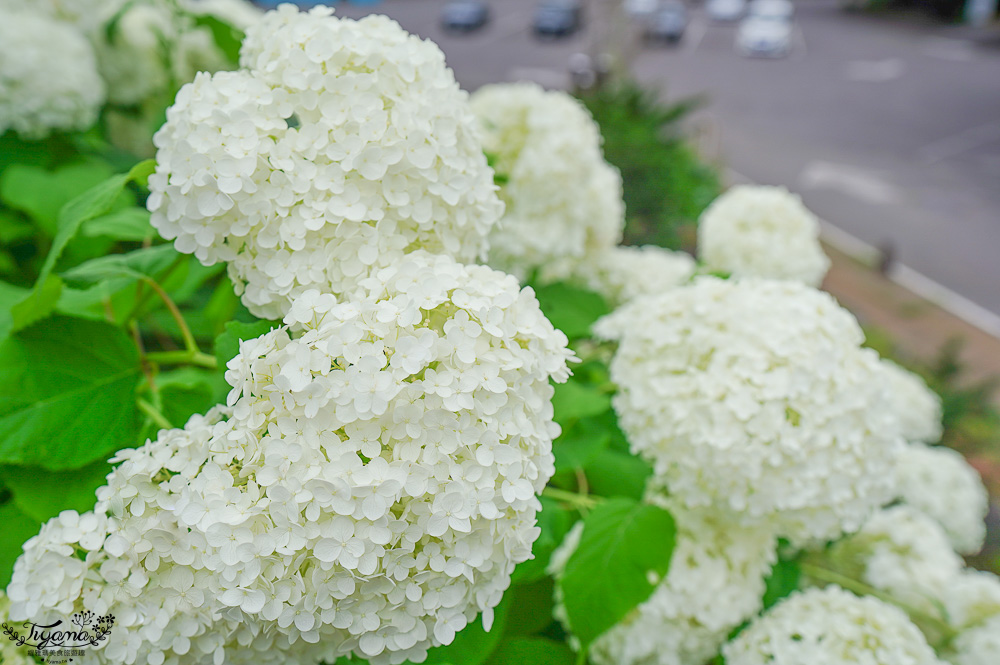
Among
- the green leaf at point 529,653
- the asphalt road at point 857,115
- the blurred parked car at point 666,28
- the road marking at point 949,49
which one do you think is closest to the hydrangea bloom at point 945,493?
the green leaf at point 529,653

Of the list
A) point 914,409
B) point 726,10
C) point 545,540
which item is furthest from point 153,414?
point 726,10

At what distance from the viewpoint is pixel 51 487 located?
1.01 m

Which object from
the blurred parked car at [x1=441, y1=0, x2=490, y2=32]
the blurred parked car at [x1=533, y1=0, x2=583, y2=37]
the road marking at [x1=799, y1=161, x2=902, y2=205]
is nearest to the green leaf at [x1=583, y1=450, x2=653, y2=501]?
the road marking at [x1=799, y1=161, x2=902, y2=205]

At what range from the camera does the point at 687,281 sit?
5.16 ft

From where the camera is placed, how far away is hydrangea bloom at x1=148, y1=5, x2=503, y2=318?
0.84 metres

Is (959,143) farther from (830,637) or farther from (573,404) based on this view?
(573,404)

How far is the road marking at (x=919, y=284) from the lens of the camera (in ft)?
19.2

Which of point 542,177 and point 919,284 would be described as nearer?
point 542,177

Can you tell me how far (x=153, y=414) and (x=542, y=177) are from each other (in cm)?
119

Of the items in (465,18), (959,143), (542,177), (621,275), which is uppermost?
(542,177)

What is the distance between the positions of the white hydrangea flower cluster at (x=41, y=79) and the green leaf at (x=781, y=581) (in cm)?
212

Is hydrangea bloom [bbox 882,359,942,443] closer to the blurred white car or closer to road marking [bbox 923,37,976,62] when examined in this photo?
the blurred white car

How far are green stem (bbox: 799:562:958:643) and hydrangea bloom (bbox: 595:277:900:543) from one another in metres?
0.46

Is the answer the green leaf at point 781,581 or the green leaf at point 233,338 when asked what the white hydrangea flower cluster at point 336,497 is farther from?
the green leaf at point 781,581
